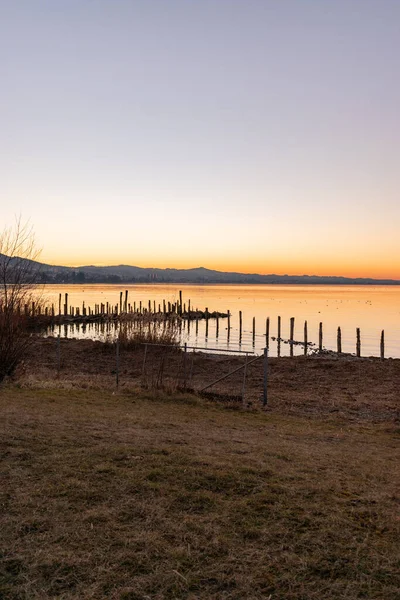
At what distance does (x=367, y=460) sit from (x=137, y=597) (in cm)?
553

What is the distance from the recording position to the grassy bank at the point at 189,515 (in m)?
4.19

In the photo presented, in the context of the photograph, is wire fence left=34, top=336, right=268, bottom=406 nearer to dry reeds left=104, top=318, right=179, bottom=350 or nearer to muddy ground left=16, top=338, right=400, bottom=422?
muddy ground left=16, top=338, right=400, bottom=422

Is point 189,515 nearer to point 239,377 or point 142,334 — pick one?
point 239,377

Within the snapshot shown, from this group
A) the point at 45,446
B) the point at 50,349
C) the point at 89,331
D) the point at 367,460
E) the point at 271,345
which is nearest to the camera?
the point at 45,446

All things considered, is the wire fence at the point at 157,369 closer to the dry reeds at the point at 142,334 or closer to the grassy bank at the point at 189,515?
the dry reeds at the point at 142,334

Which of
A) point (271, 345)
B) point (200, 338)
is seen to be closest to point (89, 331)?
point (200, 338)

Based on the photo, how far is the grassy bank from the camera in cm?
419

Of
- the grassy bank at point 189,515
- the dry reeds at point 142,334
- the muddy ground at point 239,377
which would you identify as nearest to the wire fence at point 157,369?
the muddy ground at point 239,377

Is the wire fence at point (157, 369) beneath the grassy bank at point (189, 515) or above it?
beneath

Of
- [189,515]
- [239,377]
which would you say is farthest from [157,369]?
[189,515]

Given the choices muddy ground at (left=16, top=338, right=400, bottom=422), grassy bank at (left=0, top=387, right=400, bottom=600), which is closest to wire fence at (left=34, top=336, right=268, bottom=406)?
muddy ground at (left=16, top=338, right=400, bottom=422)

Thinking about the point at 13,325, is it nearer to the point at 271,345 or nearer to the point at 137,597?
the point at 137,597

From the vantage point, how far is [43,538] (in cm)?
486

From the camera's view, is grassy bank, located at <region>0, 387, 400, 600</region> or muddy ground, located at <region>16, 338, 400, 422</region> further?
muddy ground, located at <region>16, 338, 400, 422</region>
